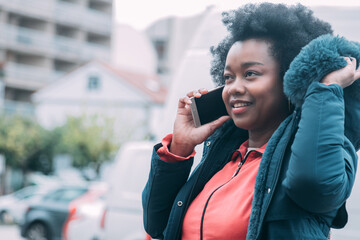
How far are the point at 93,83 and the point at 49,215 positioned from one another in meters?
21.5

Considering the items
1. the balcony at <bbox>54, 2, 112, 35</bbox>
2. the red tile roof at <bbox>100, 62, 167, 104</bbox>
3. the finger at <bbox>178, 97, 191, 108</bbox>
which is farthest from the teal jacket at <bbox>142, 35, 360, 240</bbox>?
the balcony at <bbox>54, 2, 112, 35</bbox>

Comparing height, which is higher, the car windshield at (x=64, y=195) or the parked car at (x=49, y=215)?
the car windshield at (x=64, y=195)

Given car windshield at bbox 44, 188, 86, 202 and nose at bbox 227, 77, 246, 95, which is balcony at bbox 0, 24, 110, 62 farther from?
nose at bbox 227, 77, 246, 95

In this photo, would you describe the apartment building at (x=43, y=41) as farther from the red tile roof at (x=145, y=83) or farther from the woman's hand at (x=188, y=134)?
the woman's hand at (x=188, y=134)

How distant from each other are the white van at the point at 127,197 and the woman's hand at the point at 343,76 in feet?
13.2

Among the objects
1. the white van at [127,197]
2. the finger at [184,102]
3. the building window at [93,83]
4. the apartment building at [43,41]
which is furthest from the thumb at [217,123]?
the apartment building at [43,41]

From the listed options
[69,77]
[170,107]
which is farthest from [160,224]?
[69,77]

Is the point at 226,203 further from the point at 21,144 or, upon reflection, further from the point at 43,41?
the point at 43,41

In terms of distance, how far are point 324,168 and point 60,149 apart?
85.1 feet

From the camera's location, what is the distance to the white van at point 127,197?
17.7 feet

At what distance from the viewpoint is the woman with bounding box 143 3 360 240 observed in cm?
130

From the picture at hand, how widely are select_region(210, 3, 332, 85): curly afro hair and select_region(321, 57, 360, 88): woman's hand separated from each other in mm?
171

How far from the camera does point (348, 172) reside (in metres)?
1.34

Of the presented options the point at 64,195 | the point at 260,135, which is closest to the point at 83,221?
the point at 64,195
